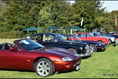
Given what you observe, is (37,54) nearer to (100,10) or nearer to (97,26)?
(97,26)

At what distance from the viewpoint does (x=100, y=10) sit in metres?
60.0

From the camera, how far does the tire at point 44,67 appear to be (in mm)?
7055

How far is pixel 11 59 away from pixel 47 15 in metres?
43.6

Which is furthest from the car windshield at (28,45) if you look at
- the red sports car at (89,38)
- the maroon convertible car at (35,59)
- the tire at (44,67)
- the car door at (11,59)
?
the red sports car at (89,38)

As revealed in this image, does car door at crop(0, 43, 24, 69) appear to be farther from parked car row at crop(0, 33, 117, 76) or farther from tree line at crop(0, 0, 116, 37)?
tree line at crop(0, 0, 116, 37)

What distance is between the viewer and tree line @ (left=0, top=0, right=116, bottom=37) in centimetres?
Answer: 5256

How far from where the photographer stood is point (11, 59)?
7676mm

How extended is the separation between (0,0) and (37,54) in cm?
6212

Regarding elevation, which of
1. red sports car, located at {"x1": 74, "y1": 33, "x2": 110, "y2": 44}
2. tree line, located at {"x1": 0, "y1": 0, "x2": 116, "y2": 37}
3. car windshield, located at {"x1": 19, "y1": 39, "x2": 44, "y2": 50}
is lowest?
red sports car, located at {"x1": 74, "y1": 33, "x2": 110, "y2": 44}

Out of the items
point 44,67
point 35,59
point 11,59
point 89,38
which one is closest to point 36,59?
point 35,59

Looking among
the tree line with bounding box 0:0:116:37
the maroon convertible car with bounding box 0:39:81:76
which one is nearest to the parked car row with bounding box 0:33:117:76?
the maroon convertible car with bounding box 0:39:81:76

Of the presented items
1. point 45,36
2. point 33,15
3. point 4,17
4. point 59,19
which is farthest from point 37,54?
point 4,17

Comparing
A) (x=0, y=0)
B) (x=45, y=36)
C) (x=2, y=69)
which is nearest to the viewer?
(x=2, y=69)

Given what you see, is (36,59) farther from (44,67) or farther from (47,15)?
(47,15)
